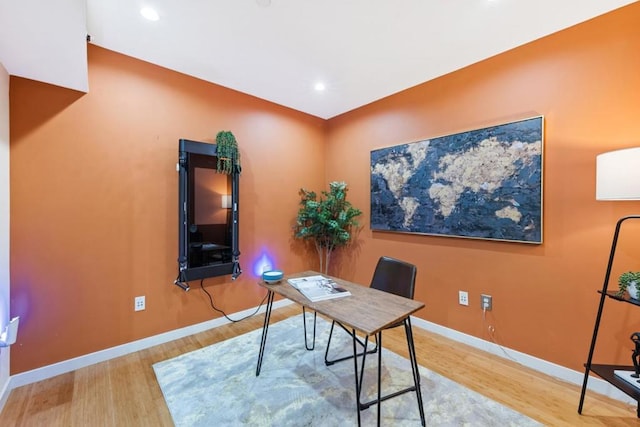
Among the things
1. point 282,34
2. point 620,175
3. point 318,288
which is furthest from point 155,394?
point 620,175

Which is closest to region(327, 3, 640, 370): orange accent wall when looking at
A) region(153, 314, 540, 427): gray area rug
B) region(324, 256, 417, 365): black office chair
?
region(153, 314, 540, 427): gray area rug

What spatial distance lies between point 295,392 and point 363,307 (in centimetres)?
87

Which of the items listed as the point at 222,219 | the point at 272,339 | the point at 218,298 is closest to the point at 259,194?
the point at 222,219

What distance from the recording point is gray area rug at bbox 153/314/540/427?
160cm

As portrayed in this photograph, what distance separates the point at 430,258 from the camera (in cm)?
277

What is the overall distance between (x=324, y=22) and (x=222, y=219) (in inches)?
78.4

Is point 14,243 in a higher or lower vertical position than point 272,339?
higher

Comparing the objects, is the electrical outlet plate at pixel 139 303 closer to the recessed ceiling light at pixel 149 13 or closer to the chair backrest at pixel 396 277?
the chair backrest at pixel 396 277

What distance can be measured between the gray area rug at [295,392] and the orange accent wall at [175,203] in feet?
2.37

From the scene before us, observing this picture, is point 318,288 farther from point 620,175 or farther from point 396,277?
point 620,175

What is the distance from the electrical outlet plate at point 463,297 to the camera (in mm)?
2506

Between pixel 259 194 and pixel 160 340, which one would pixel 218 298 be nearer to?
pixel 160 340

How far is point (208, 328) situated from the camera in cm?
278

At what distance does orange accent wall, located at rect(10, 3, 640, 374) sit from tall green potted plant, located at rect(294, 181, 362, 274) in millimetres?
746
